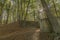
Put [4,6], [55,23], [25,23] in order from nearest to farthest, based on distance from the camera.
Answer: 1. [55,23]
2. [25,23]
3. [4,6]

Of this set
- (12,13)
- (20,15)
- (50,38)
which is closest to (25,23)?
(20,15)

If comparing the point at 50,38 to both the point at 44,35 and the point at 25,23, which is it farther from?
the point at 25,23

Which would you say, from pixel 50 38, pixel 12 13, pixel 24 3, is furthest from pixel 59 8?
pixel 50 38

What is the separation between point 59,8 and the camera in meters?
13.7

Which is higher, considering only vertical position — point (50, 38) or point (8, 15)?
point (8, 15)

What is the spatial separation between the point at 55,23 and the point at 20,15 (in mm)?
6968

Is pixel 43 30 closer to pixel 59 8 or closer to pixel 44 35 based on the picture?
pixel 44 35

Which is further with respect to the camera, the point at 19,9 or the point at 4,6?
the point at 4,6

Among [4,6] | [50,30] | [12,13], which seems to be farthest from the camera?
[12,13]

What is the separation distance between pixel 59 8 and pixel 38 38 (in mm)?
6774

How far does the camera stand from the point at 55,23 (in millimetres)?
6879

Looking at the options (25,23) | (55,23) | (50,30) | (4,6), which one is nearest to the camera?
(55,23)

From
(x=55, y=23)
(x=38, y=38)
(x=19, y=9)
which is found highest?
(x=19, y=9)

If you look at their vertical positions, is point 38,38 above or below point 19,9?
below
